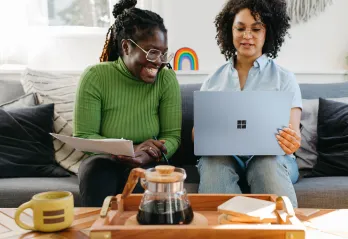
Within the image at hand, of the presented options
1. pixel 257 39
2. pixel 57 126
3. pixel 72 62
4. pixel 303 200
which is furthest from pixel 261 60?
pixel 72 62

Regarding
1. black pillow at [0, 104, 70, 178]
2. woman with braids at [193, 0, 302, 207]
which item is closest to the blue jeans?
woman with braids at [193, 0, 302, 207]

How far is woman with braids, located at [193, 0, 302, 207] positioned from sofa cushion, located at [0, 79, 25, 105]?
0.98 meters

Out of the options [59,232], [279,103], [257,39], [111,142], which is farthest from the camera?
[257,39]

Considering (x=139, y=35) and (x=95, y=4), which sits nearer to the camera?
(x=139, y=35)

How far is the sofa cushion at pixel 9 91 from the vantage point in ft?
6.84

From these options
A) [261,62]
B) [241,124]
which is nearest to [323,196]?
[241,124]

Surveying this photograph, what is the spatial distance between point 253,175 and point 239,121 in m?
0.23

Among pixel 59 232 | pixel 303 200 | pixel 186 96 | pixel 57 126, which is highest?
pixel 186 96

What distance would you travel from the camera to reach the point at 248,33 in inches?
67.4

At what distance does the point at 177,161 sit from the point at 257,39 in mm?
666

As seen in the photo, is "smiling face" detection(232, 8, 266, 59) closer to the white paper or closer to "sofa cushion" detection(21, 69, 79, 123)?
the white paper

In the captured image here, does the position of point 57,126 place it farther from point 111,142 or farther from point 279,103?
point 279,103

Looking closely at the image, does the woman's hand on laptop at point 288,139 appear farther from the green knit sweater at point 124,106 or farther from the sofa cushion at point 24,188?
the sofa cushion at point 24,188

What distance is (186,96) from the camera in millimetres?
2012
